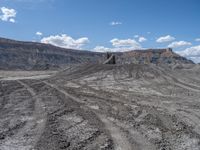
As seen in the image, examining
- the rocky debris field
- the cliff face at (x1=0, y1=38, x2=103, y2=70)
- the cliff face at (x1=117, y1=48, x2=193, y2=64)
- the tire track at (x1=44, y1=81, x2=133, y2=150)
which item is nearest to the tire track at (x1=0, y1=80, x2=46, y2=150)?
the rocky debris field

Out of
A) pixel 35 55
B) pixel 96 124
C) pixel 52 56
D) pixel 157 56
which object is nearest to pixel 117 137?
pixel 96 124

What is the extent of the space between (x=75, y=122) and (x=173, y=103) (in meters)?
6.61

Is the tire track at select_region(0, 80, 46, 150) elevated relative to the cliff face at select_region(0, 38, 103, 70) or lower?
elevated

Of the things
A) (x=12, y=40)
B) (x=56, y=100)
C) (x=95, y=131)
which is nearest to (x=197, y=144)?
(x=95, y=131)

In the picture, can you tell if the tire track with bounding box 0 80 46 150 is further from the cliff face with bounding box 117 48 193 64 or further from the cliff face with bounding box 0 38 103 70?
the cliff face with bounding box 117 48 193 64

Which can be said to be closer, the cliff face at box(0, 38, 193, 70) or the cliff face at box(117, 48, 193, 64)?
the cliff face at box(0, 38, 193, 70)

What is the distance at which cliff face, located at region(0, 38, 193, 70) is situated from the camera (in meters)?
90.9

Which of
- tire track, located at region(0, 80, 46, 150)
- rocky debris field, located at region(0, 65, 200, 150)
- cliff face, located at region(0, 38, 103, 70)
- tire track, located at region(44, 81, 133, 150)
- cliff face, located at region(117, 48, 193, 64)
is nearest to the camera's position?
tire track, located at region(44, 81, 133, 150)

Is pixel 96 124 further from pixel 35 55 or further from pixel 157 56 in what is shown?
pixel 157 56

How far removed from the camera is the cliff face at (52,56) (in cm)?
9091

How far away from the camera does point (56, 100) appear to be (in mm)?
14281

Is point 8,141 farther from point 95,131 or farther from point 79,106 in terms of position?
point 79,106

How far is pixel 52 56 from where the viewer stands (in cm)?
10994

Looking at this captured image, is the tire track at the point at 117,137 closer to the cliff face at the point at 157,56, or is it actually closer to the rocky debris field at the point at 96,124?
the rocky debris field at the point at 96,124
